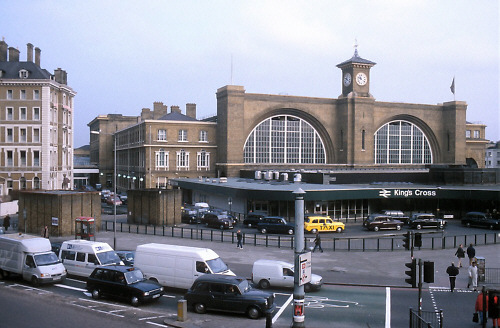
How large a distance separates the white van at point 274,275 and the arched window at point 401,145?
6043 cm

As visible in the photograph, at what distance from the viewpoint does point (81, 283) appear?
25.0 meters

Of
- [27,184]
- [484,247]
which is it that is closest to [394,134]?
[484,247]

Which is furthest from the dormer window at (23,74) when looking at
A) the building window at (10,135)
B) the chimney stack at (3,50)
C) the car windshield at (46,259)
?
the car windshield at (46,259)

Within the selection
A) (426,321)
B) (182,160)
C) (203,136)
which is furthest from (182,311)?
(203,136)

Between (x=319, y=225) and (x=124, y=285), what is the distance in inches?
1006

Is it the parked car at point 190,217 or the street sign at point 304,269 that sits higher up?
the street sign at point 304,269

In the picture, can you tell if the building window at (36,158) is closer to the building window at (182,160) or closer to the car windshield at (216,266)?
the building window at (182,160)

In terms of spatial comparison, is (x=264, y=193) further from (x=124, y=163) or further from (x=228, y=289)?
(x=124, y=163)

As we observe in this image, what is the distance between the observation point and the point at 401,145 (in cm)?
8412

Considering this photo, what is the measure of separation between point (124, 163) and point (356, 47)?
48.0 m

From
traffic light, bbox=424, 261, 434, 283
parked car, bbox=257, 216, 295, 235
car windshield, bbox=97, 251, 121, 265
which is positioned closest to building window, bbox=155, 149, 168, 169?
parked car, bbox=257, 216, 295, 235

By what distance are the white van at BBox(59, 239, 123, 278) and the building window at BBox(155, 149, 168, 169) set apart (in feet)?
153

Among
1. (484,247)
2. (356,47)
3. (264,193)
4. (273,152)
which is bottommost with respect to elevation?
(484,247)

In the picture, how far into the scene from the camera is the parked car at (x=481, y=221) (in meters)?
46.4
